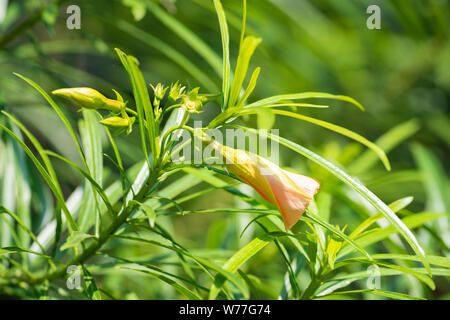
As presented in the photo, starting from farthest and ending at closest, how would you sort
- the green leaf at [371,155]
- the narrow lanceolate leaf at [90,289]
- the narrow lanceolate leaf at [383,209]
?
the green leaf at [371,155]
the narrow lanceolate leaf at [90,289]
the narrow lanceolate leaf at [383,209]

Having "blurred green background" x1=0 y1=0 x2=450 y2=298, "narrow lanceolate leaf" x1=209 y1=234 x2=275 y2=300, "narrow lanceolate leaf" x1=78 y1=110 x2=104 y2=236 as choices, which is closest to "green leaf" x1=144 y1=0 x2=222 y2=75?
"blurred green background" x1=0 y1=0 x2=450 y2=298

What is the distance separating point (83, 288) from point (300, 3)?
680mm

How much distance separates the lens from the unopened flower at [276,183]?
0.31 meters

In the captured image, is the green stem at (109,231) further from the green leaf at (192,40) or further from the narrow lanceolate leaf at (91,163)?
the green leaf at (192,40)

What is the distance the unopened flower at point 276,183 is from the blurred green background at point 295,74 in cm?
30

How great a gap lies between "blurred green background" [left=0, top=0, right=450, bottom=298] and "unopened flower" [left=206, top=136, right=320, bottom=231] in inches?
11.7

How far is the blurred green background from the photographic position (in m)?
0.75

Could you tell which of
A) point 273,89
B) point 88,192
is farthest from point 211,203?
point 88,192

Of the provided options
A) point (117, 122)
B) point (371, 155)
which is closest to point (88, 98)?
point (117, 122)

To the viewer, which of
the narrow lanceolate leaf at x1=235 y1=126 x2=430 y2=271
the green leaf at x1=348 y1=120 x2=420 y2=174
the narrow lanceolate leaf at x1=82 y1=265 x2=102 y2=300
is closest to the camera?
the narrow lanceolate leaf at x1=235 y1=126 x2=430 y2=271

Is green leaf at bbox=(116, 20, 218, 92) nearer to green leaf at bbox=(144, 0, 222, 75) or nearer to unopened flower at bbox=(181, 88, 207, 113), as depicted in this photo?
green leaf at bbox=(144, 0, 222, 75)

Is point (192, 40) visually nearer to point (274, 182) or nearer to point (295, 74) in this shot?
point (274, 182)

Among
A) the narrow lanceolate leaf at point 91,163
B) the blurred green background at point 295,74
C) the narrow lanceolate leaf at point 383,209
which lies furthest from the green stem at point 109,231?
the blurred green background at point 295,74
